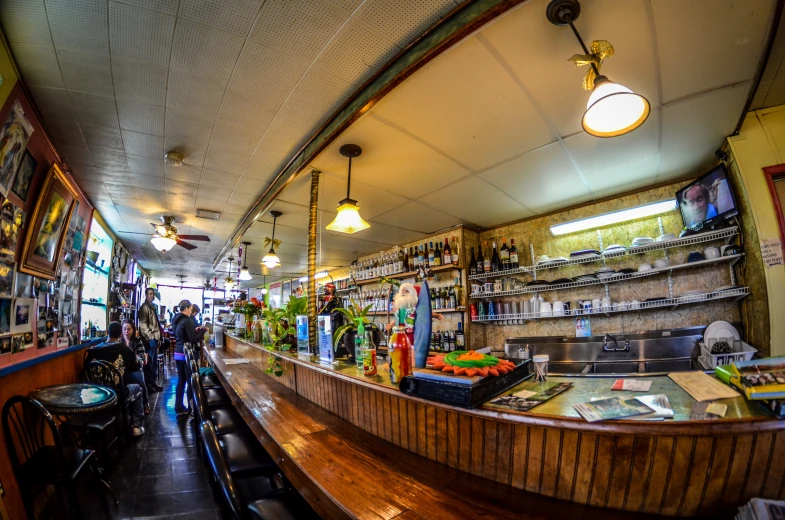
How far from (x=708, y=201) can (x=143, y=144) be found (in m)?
5.37

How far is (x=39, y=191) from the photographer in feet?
9.02

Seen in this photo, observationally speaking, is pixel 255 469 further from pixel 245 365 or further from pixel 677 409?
pixel 245 365

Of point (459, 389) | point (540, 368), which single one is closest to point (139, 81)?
point (459, 389)

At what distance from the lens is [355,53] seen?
184cm

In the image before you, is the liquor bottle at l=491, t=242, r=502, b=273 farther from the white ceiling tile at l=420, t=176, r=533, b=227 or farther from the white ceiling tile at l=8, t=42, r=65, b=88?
the white ceiling tile at l=8, t=42, r=65, b=88

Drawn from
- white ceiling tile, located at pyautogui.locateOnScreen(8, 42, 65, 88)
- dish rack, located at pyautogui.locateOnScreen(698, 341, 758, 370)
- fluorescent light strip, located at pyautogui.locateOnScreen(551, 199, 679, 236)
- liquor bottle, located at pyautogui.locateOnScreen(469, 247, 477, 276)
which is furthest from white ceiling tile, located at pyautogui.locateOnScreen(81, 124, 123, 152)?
dish rack, located at pyautogui.locateOnScreen(698, 341, 758, 370)

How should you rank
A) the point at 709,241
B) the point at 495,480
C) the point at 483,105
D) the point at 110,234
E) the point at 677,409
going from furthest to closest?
1. the point at 110,234
2. the point at 709,241
3. the point at 483,105
4. the point at 495,480
5. the point at 677,409

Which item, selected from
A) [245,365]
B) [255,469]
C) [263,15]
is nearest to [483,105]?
[263,15]

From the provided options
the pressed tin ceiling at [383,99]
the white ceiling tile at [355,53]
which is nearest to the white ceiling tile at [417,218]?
the pressed tin ceiling at [383,99]

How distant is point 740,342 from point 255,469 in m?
4.09

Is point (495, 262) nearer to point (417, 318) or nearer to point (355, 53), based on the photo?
point (417, 318)

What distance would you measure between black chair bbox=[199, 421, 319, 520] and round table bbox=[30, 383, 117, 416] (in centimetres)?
197

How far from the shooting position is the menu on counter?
113 cm

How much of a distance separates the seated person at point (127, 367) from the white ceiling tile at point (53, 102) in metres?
3.03
